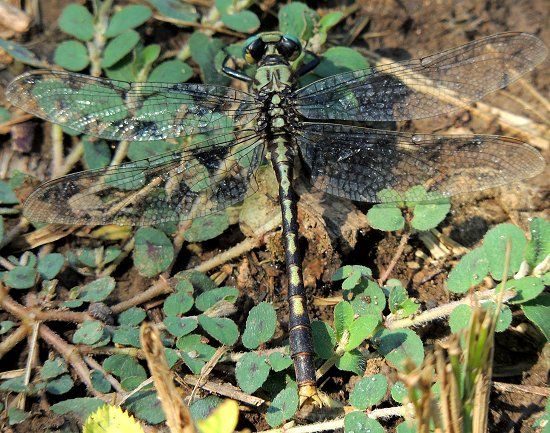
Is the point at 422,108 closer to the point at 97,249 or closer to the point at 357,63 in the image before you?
the point at 357,63

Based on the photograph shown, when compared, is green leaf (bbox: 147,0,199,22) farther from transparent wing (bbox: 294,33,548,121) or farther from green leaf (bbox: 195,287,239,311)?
green leaf (bbox: 195,287,239,311)

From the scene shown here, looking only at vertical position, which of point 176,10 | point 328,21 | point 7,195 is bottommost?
point 7,195

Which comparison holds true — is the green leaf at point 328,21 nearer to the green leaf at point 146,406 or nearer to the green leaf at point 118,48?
the green leaf at point 118,48

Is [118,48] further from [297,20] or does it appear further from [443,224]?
[443,224]

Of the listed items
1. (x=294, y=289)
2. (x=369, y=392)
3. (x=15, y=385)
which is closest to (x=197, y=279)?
(x=294, y=289)

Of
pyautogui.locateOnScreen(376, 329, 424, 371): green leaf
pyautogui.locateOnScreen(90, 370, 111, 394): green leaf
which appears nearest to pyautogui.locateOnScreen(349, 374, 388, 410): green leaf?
pyautogui.locateOnScreen(376, 329, 424, 371): green leaf

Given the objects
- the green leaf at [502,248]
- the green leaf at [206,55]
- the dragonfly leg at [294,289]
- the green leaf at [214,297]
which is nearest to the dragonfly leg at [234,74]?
the green leaf at [206,55]
